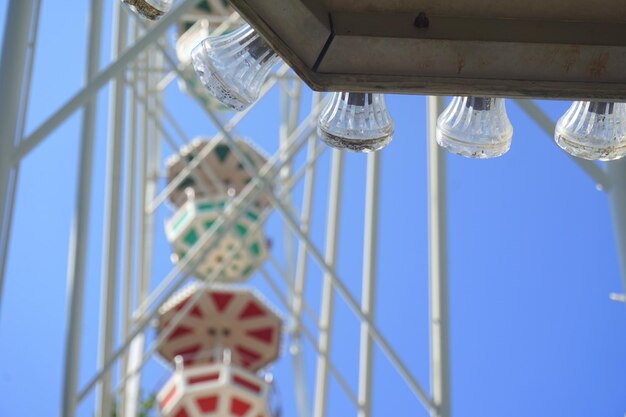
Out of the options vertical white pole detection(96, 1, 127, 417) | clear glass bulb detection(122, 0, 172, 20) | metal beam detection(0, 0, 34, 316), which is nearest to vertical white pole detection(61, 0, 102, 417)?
metal beam detection(0, 0, 34, 316)

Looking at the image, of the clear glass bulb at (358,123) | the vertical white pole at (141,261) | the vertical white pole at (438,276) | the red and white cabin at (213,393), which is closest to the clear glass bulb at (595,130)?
the clear glass bulb at (358,123)

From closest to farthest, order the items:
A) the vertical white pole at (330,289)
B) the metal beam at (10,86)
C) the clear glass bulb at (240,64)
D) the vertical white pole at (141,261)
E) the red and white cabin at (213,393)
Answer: the clear glass bulb at (240,64) < the metal beam at (10,86) < the vertical white pole at (330,289) < the vertical white pole at (141,261) < the red and white cabin at (213,393)

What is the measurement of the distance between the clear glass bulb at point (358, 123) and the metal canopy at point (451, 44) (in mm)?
167

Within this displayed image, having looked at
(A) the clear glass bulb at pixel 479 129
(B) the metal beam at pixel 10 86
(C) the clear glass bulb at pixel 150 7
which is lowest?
(A) the clear glass bulb at pixel 479 129

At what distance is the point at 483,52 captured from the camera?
2.86 metres

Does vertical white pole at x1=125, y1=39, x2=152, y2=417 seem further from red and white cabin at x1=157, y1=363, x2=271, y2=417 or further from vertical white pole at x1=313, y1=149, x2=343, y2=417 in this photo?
vertical white pole at x1=313, y1=149, x2=343, y2=417

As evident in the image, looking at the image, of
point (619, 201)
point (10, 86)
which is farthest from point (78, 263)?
point (619, 201)

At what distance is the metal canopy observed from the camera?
9.27 feet

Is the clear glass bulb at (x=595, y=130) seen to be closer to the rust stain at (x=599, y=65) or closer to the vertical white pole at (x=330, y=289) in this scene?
the rust stain at (x=599, y=65)

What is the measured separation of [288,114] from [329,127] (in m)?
12.6

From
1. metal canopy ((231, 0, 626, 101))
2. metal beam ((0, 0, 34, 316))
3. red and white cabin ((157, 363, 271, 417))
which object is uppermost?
metal beam ((0, 0, 34, 316))

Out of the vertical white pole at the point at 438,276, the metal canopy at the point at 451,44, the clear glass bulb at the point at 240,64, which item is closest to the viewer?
the metal canopy at the point at 451,44

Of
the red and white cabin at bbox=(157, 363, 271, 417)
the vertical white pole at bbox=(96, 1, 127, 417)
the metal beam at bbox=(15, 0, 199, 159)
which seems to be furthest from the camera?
the red and white cabin at bbox=(157, 363, 271, 417)

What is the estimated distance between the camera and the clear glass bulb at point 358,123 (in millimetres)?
3072
